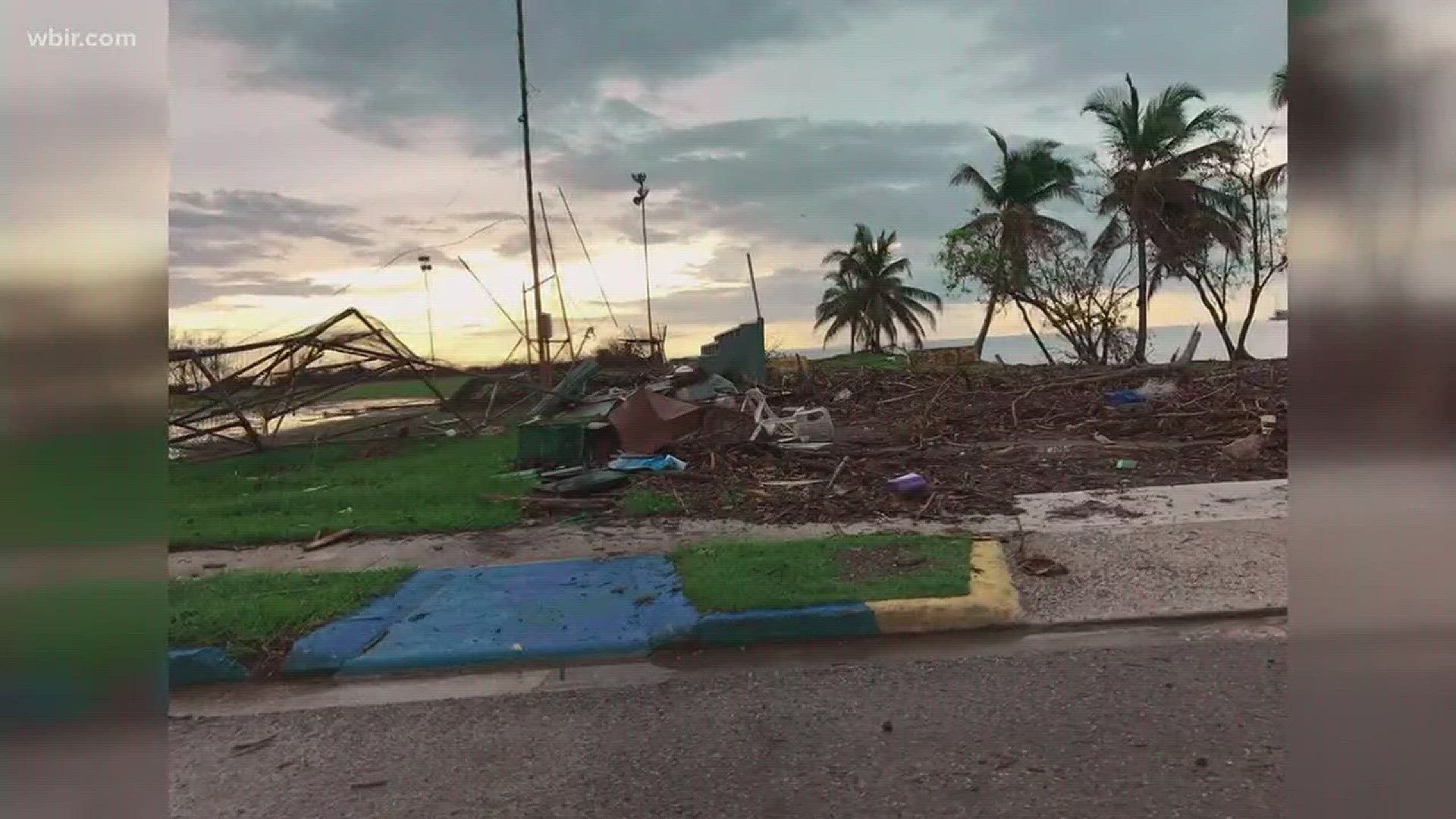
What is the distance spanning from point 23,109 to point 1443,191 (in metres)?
1.55

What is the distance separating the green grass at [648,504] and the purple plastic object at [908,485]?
2.03 metres

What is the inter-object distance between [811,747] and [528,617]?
2.32 meters

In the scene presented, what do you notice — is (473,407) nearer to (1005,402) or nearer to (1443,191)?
(1005,402)

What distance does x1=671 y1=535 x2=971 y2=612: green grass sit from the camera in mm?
5121

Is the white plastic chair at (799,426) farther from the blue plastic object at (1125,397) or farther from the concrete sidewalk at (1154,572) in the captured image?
the concrete sidewalk at (1154,572)

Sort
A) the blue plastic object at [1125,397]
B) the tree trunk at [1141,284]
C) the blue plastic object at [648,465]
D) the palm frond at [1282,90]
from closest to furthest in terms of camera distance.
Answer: the palm frond at [1282,90]
the blue plastic object at [648,465]
the blue plastic object at [1125,397]
the tree trunk at [1141,284]

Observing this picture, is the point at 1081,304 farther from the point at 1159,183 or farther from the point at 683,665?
the point at 683,665

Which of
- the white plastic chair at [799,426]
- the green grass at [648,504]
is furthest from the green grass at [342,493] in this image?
the white plastic chair at [799,426]

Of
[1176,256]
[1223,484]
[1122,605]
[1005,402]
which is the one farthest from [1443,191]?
[1176,256]

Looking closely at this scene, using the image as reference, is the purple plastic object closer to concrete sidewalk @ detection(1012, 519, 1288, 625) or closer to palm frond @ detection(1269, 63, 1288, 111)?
concrete sidewalk @ detection(1012, 519, 1288, 625)

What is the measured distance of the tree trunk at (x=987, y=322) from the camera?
2852 centimetres

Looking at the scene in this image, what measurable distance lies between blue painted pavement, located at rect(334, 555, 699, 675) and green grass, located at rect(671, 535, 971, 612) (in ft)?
0.67

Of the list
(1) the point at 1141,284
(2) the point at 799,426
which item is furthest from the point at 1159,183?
(2) the point at 799,426

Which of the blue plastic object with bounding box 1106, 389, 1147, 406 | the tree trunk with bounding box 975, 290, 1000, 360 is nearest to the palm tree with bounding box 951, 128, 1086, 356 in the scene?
the tree trunk with bounding box 975, 290, 1000, 360
